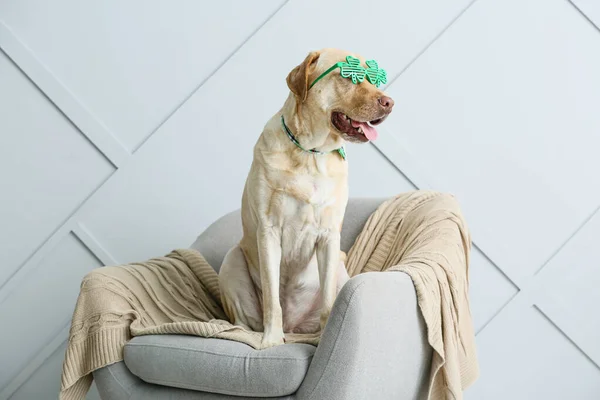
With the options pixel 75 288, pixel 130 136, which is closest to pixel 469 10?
pixel 130 136

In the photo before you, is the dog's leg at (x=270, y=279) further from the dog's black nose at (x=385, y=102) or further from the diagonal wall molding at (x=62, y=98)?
the diagonal wall molding at (x=62, y=98)

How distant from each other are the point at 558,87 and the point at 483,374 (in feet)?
3.83

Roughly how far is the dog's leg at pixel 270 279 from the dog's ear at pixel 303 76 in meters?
0.37

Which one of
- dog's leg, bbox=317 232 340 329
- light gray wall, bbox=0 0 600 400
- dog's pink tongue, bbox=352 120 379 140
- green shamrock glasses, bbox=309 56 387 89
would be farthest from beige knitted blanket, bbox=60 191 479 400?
light gray wall, bbox=0 0 600 400

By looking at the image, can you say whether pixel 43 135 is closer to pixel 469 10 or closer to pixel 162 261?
pixel 162 261

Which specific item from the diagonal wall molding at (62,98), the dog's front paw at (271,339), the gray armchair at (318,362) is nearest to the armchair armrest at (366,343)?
the gray armchair at (318,362)

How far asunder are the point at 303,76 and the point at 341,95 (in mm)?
109

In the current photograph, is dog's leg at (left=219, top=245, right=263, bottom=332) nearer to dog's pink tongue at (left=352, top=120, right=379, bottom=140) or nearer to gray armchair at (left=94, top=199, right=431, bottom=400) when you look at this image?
gray armchair at (left=94, top=199, right=431, bottom=400)

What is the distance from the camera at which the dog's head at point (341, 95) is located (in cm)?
178

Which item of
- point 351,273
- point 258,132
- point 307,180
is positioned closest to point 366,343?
point 307,180

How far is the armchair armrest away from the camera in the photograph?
5.31 feet

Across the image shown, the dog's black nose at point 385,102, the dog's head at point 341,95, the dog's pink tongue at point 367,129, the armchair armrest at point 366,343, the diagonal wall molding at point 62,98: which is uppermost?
the diagonal wall molding at point 62,98

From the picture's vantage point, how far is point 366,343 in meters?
1.64

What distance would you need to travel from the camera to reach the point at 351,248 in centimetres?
241
